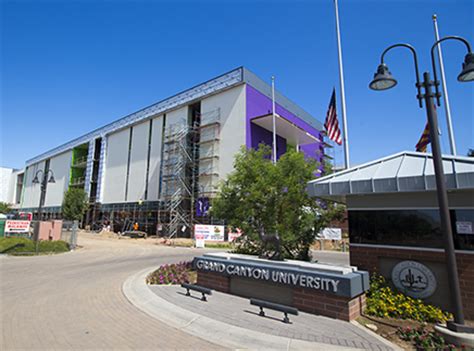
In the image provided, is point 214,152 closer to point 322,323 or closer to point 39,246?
point 39,246

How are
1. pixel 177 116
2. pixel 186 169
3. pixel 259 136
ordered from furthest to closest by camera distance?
pixel 177 116 < pixel 186 169 < pixel 259 136

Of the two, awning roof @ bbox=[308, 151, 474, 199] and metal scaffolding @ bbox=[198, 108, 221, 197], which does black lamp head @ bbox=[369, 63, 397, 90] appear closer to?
awning roof @ bbox=[308, 151, 474, 199]

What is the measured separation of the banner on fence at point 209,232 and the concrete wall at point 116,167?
25.4 meters

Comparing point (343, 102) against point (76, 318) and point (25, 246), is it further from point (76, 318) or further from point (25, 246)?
point (25, 246)

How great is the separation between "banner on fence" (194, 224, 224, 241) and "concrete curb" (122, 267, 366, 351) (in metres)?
17.7

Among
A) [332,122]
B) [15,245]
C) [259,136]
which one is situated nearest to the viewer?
[332,122]

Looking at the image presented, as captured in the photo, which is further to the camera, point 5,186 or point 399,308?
point 5,186

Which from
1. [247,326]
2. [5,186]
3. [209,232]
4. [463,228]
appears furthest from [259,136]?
[5,186]

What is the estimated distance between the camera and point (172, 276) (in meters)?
9.38

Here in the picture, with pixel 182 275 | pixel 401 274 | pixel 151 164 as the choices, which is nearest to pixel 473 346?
pixel 401 274

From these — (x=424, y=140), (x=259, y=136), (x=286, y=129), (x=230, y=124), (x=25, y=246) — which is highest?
(x=286, y=129)

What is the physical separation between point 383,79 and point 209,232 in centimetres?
2166

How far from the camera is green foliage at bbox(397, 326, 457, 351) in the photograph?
4.50 metres

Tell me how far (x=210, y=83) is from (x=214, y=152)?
952cm
